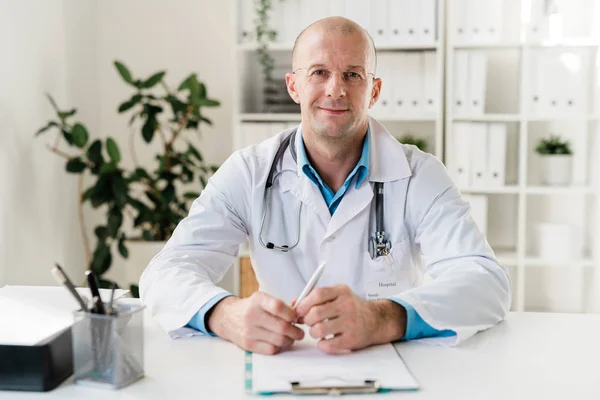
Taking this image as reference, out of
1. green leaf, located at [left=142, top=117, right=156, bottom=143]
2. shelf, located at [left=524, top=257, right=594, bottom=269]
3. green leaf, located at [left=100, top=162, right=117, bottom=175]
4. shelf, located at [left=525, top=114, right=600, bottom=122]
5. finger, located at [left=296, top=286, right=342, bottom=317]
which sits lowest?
shelf, located at [left=524, top=257, right=594, bottom=269]

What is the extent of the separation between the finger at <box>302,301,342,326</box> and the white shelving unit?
239 centimetres

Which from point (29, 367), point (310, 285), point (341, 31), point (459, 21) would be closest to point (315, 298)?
point (310, 285)

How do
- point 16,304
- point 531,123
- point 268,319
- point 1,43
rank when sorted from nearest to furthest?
1. point 268,319
2. point 16,304
3. point 1,43
4. point 531,123

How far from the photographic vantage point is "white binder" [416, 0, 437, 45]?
11.7 ft

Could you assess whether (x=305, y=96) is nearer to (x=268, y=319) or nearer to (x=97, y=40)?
(x=268, y=319)

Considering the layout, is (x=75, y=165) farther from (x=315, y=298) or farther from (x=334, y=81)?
(x=315, y=298)

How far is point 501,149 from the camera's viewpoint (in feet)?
11.9

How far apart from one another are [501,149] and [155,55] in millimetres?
1868

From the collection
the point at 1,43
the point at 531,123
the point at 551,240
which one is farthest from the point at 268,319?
the point at 531,123

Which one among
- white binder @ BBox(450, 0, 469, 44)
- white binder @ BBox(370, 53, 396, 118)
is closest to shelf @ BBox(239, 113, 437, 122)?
white binder @ BBox(370, 53, 396, 118)

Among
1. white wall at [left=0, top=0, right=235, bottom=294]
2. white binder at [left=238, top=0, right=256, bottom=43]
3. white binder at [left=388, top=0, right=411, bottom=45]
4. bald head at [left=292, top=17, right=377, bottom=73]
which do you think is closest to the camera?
bald head at [left=292, top=17, right=377, bottom=73]

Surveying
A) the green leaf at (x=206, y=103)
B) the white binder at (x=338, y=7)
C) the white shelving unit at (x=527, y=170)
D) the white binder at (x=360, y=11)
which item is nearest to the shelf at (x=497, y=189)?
the white shelving unit at (x=527, y=170)

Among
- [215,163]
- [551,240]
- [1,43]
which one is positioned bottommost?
[551,240]

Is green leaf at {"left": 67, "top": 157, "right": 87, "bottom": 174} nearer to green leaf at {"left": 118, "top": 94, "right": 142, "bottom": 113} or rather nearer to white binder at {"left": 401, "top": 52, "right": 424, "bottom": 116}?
green leaf at {"left": 118, "top": 94, "right": 142, "bottom": 113}
